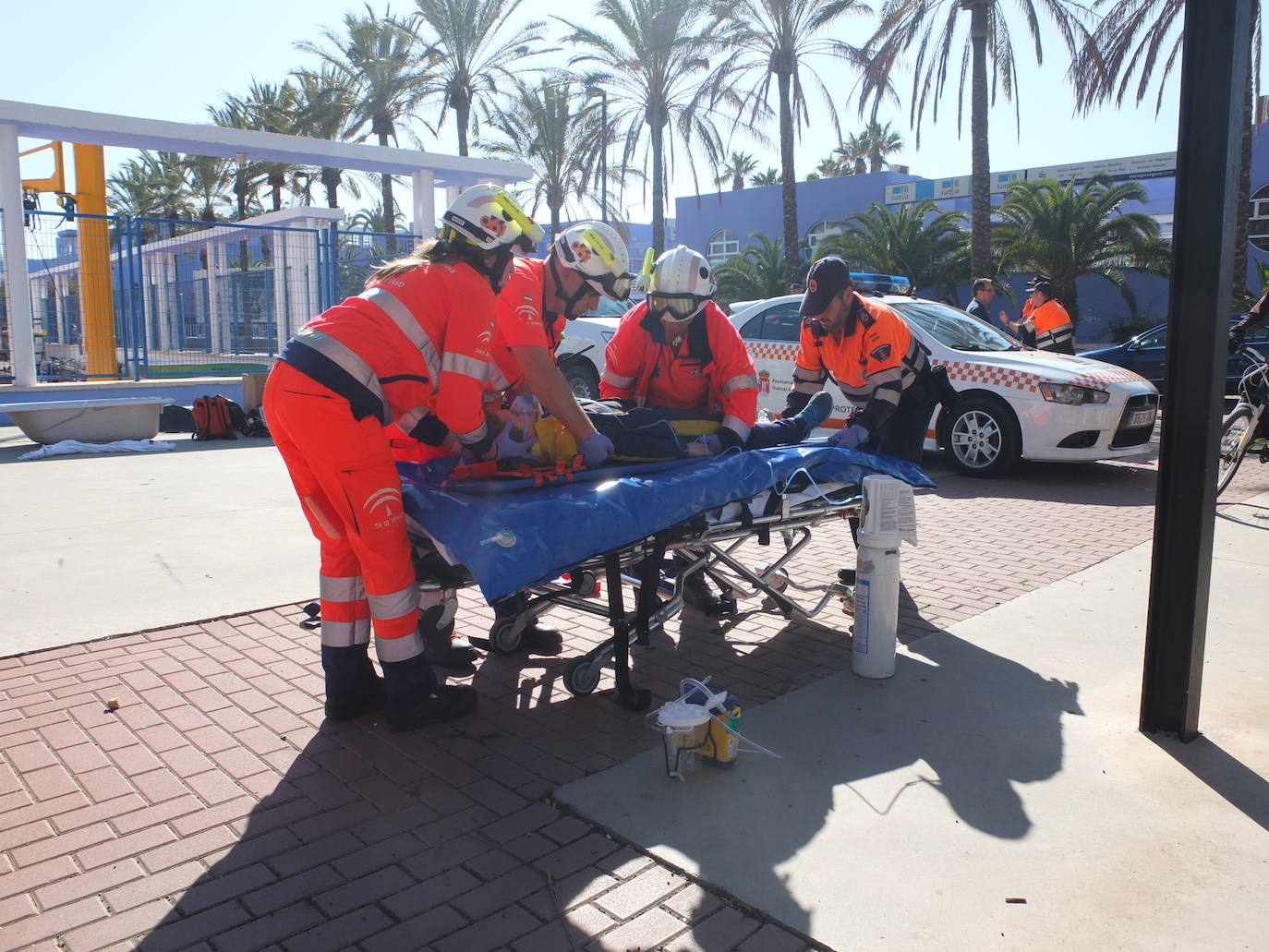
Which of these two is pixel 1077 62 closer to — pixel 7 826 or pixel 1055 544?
pixel 1055 544

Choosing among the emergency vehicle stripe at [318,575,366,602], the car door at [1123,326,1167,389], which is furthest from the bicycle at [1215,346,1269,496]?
the car door at [1123,326,1167,389]

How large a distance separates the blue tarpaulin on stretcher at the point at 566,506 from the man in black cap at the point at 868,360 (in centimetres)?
103

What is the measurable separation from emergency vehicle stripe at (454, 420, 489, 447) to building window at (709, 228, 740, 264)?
33214 millimetres

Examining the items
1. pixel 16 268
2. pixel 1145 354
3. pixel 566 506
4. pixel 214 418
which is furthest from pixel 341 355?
pixel 1145 354

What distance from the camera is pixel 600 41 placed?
2606 centimetres

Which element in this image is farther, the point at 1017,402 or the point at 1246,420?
the point at 1017,402

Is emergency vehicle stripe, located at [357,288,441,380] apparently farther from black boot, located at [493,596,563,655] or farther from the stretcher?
black boot, located at [493,596,563,655]

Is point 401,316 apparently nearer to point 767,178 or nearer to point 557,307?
point 557,307

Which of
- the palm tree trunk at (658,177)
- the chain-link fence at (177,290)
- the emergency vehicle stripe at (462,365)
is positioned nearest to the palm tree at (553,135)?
the palm tree trunk at (658,177)

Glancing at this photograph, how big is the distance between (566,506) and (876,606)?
149cm

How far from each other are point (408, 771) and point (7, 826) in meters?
1.21

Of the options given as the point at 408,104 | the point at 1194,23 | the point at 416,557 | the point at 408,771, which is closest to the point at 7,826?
the point at 408,771

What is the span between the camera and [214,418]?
12.6m

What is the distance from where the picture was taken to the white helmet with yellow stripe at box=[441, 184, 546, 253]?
3.85m
